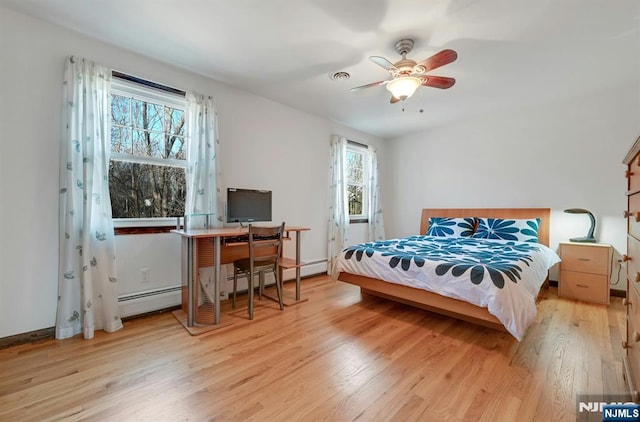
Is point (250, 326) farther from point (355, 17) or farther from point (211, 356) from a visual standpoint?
point (355, 17)

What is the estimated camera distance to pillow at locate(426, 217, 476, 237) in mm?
3922

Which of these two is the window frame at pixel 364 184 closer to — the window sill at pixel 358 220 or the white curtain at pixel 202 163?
the window sill at pixel 358 220

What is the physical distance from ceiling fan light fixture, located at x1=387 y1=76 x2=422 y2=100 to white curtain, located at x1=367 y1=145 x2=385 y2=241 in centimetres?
265

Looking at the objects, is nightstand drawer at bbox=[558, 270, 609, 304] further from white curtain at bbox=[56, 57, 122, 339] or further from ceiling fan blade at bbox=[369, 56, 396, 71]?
white curtain at bbox=[56, 57, 122, 339]

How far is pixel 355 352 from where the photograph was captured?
2008 mm

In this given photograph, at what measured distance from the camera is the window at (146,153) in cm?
253

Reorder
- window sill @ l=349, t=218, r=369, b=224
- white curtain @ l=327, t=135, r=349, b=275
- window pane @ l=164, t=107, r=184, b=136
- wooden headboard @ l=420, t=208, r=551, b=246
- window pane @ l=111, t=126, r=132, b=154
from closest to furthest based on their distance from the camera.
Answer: window pane @ l=111, t=126, r=132, b=154
window pane @ l=164, t=107, r=184, b=136
wooden headboard @ l=420, t=208, r=551, b=246
white curtain @ l=327, t=135, r=349, b=275
window sill @ l=349, t=218, r=369, b=224

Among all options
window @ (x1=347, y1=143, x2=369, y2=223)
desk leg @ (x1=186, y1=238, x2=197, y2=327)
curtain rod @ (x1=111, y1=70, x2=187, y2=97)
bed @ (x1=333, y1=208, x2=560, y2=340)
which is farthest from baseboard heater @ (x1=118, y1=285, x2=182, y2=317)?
window @ (x1=347, y1=143, x2=369, y2=223)

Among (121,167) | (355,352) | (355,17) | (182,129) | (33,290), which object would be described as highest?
(355,17)

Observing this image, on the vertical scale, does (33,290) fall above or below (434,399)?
above

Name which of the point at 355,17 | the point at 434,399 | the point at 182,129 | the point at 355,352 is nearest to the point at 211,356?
the point at 355,352

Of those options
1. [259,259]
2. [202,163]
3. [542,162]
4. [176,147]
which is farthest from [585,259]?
[176,147]

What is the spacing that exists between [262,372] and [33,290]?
6.18 ft

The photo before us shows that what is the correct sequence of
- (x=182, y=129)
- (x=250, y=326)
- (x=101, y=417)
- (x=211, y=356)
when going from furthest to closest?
1. (x=182, y=129)
2. (x=250, y=326)
3. (x=211, y=356)
4. (x=101, y=417)
